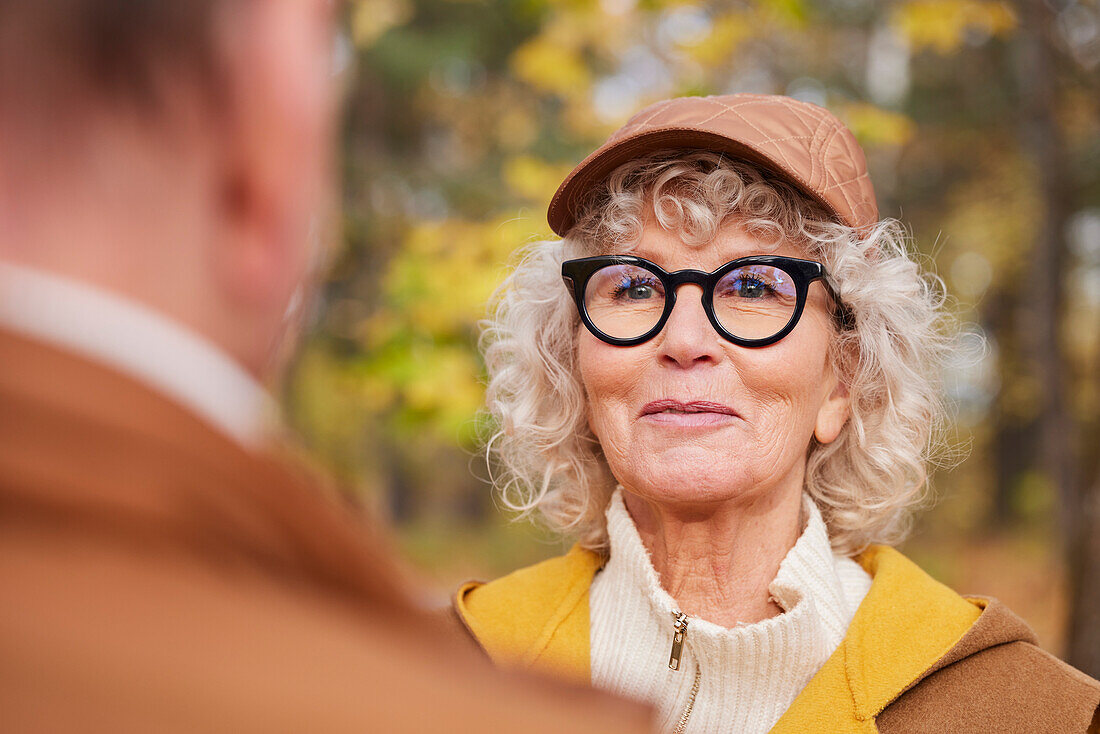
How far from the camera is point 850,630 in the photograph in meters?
2.23

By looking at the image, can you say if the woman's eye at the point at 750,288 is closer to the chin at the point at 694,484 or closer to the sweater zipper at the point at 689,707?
the chin at the point at 694,484

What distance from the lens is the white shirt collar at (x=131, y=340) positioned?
2.21 ft

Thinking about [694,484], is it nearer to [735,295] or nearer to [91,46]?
[735,295]

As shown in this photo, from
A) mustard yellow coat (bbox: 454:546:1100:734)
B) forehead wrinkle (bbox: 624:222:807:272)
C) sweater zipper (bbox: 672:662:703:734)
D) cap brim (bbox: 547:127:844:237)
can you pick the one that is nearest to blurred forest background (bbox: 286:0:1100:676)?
cap brim (bbox: 547:127:844:237)

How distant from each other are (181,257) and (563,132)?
8245 mm

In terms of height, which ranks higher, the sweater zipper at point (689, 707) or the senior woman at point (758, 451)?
the senior woman at point (758, 451)

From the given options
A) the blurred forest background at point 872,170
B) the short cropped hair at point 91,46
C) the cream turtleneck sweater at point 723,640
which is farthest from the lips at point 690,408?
the short cropped hair at point 91,46

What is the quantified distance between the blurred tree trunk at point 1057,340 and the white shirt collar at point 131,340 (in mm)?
4930

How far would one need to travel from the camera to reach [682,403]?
2.24 m

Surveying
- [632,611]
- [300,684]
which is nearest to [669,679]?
[632,611]

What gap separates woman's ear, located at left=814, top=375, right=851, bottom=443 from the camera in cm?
245

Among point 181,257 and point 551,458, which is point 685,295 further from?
point 181,257

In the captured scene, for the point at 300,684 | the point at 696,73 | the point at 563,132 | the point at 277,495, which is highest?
the point at 563,132

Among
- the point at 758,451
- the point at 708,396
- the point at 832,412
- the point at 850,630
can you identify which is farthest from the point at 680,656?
the point at 832,412
